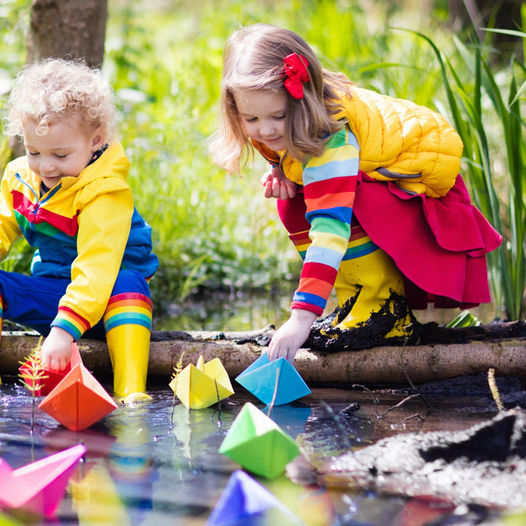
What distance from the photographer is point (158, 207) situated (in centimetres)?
439

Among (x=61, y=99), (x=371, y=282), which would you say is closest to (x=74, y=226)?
(x=61, y=99)

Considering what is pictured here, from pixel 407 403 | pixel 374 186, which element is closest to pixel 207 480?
pixel 407 403

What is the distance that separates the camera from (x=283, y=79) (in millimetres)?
2295

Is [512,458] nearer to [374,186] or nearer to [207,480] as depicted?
[207,480]

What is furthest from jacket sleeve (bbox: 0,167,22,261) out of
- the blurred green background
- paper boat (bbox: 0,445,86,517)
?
paper boat (bbox: 0,445,86,517)

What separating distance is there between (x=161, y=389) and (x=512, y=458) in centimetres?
129

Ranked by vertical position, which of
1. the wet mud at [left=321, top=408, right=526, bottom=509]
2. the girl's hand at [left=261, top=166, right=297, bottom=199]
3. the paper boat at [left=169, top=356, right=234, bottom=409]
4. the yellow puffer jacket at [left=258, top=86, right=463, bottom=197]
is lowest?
the paper boat at [left=169, top=356, right=234, bottom=409]

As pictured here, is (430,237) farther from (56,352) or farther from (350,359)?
(56,352)

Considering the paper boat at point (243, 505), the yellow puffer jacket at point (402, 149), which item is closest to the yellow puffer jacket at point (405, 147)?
the yellow puffer jacket at point (402, 149)

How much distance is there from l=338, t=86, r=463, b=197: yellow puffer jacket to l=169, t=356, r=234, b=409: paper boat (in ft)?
2.78

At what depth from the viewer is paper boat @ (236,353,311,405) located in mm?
2162

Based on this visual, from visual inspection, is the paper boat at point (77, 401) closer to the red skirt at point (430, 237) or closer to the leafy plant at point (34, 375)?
the leafy plant at point (34, 375)

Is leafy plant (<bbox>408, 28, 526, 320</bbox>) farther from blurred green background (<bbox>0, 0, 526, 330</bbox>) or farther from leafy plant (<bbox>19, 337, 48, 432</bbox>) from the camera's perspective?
leafy plant (<bbox>19, 337, 48, 432</bbox>)

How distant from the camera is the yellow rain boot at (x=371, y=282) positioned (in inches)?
99.9
